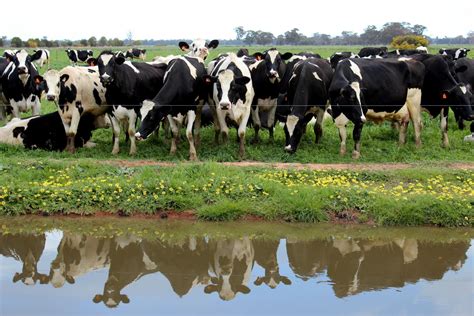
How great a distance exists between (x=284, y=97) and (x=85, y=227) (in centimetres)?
559

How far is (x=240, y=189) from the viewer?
959 centimetres

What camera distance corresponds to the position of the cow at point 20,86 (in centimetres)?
1502

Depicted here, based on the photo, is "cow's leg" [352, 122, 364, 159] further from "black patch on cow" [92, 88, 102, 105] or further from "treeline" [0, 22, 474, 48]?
"treeline" [0, 22, 474, 48]

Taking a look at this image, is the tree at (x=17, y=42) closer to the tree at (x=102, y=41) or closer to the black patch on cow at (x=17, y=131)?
the tree at (x=102, y=41)

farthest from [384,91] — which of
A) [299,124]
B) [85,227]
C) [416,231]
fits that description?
[85,227]

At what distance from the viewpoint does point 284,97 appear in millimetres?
13141

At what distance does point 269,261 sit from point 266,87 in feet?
20.0

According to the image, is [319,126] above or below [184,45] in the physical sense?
below

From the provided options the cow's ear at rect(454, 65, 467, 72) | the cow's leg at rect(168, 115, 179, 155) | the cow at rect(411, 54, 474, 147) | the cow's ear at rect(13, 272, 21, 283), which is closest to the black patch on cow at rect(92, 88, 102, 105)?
the cow's leg at rect(168, 115, 179, 155)

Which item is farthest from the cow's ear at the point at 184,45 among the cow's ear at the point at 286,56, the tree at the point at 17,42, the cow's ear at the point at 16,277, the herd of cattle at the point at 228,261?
the tree at the point at 17,42

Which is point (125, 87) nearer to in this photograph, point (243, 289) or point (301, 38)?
point (243, 289)

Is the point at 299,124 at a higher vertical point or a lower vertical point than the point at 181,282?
higher

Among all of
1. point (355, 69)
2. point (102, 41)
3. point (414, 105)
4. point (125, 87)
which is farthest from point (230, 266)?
point (102, 41)

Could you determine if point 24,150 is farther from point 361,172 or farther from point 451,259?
point 451,259
